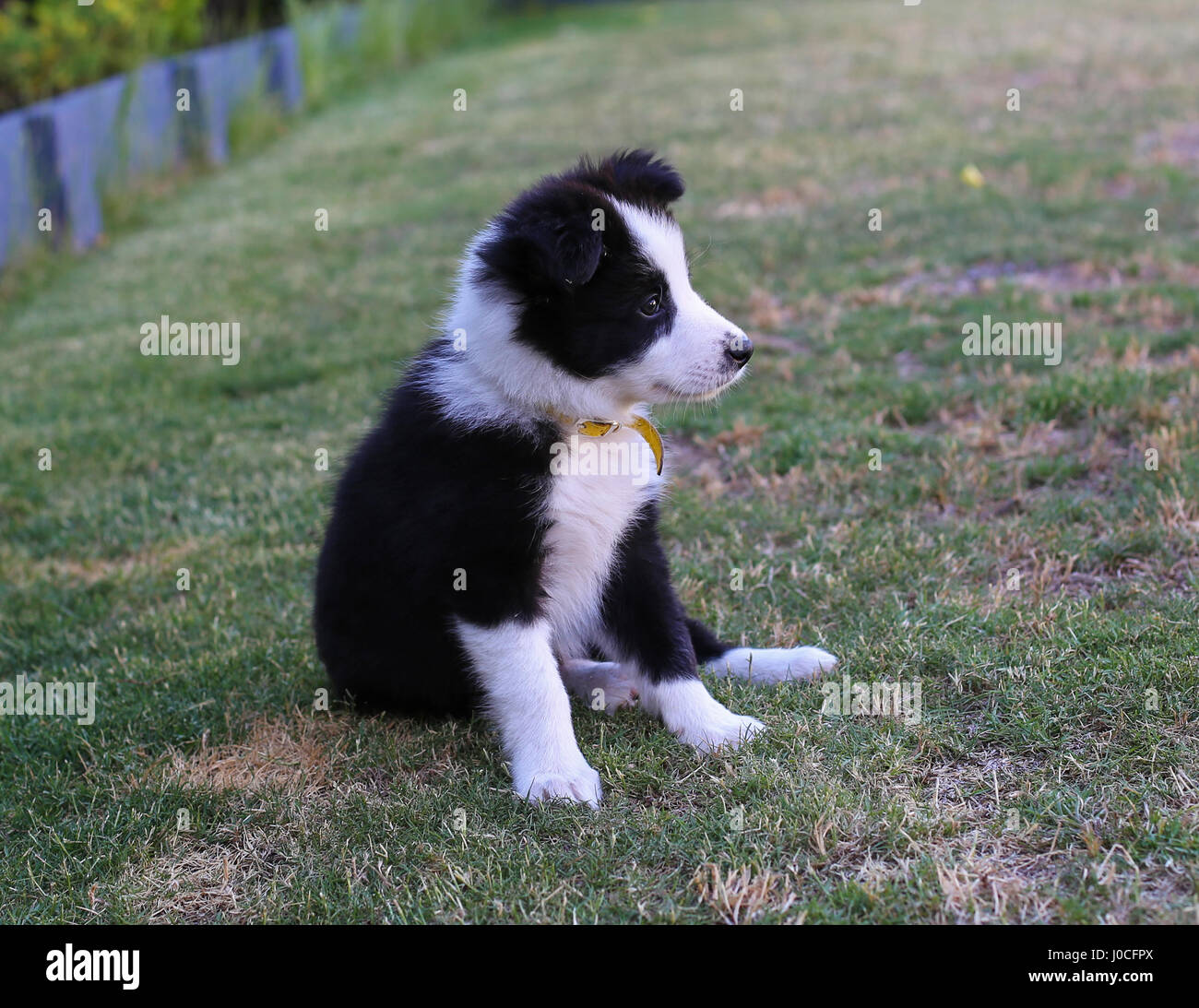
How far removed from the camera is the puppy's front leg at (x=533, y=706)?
281 cm

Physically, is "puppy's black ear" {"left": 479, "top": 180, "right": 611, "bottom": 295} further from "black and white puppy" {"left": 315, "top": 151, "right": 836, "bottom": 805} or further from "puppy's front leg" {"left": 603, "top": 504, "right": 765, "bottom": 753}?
"puppy's front leg" {"left": 603, "top": 504, "right": 765, "bottom": 753}

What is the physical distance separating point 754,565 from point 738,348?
118 cm

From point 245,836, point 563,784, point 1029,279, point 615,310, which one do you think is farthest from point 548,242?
point 1029,279

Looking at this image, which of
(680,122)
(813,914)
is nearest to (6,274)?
(680,122)

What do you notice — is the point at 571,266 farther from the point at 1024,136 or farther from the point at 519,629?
the point at 1024,136

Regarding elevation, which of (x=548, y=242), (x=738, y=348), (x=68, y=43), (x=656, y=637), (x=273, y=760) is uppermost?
(x=68, y=43)

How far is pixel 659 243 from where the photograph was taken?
9.70 ft

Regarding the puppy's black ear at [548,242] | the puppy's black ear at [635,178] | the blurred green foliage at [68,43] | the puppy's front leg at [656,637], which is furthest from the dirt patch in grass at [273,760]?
the blurred green foliage at [68,43]

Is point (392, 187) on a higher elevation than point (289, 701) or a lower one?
higher

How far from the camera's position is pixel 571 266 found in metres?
2.71

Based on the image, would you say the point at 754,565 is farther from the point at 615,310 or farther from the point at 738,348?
the point at 615,310

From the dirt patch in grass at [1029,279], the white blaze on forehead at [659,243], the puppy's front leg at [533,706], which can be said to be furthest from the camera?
the dirt patch in grass at [1029,279]

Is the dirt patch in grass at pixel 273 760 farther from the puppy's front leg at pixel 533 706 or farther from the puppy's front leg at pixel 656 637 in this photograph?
the puppy's front leg at pixel 656 637

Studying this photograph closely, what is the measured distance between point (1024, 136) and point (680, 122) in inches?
134
